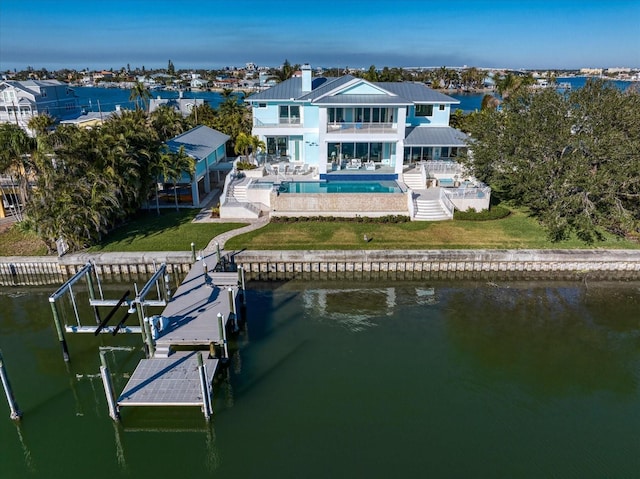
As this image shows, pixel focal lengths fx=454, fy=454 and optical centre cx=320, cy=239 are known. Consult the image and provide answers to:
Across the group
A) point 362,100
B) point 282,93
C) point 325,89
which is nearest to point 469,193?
point 362,100

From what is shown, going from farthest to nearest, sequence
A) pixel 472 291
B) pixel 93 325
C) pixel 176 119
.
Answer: pixel 176 119 → pixel 472 291 → pixel 93 325

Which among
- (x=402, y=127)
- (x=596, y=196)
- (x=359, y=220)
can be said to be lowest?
(x=359, y=220)

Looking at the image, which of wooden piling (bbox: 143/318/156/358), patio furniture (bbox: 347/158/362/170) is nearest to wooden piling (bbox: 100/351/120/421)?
wooden piling (bbox: 143/318/156/358)

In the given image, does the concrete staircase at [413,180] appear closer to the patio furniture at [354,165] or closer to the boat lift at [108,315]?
the patio furniture at [354,165]

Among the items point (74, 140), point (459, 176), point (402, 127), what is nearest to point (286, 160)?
point (402, 127)

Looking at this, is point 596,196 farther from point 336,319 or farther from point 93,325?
point 93,325

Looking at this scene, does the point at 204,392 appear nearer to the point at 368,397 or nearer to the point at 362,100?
the point at 368,397
